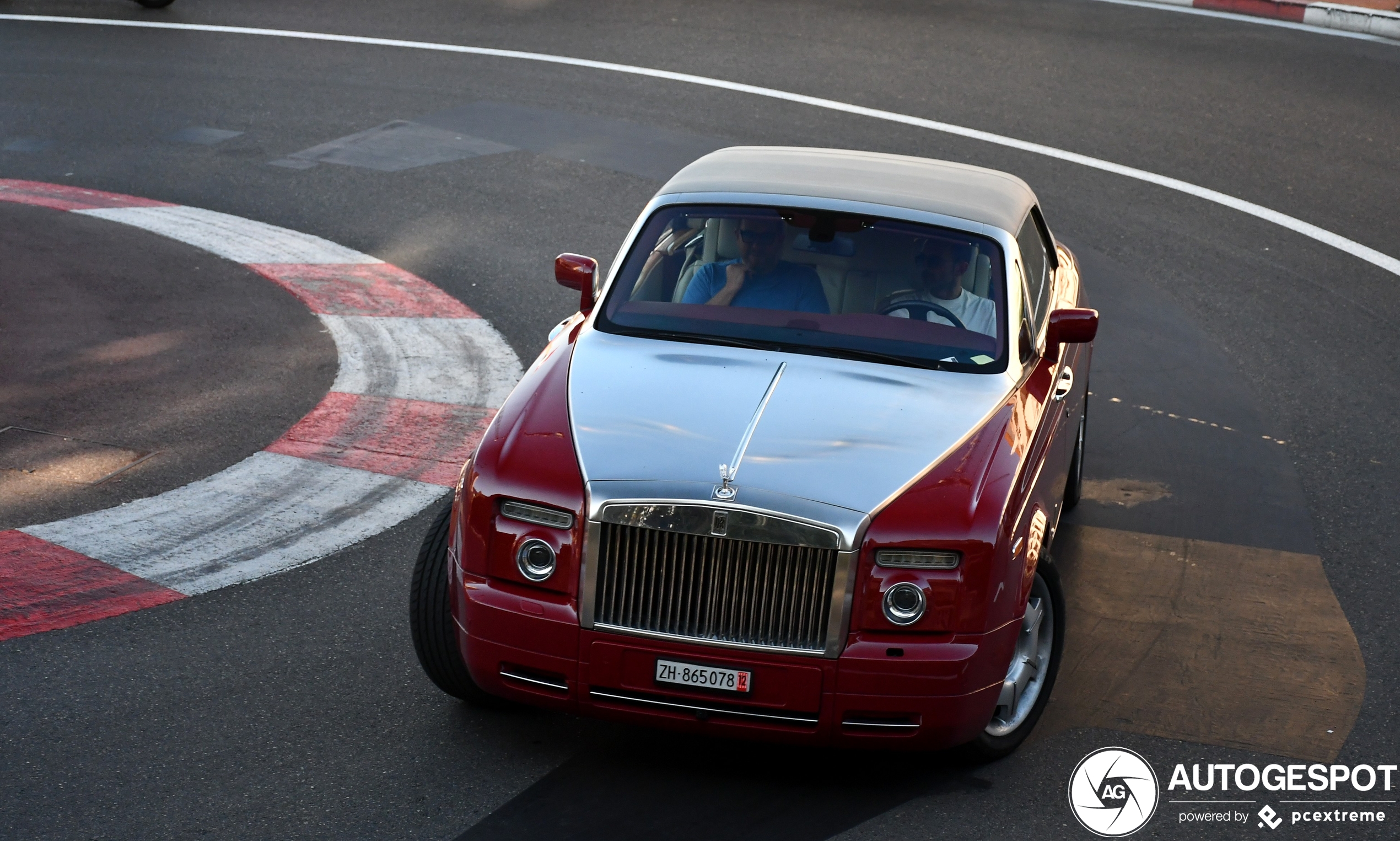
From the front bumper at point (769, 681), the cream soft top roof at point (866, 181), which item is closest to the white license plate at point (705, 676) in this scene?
the front bumper at point (769, 681)

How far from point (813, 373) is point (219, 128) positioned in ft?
34.7

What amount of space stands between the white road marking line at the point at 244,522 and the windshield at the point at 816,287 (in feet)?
5.95

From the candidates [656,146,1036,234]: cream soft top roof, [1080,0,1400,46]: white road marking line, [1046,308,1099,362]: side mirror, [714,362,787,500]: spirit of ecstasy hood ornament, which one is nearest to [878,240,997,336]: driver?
[656,146,1036,234]: cream soft top roof

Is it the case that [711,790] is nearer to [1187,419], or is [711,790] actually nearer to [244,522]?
[244,522]

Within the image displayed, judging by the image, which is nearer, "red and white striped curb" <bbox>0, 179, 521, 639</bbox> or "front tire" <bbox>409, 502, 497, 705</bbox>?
"front tire" <bbox>409, 502, 497, 705</bbox>

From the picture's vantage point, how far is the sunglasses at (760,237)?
6.00 meters

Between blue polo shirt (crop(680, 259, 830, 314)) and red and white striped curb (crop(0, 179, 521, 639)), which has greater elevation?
blue polo shirt (crop(680, 259, 830, 314))

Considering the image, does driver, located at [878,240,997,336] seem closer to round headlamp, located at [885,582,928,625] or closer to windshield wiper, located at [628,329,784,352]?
windshield wiper, located at [628,329,784,352]

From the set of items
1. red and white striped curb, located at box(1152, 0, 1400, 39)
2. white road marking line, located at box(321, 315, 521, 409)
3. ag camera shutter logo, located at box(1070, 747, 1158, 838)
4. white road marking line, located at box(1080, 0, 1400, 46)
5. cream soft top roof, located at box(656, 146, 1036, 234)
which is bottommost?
white road marking line, located at box(321, 315, 521, 409)

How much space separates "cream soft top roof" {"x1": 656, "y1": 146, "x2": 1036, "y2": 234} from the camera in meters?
6.11

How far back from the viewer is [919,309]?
226 inches

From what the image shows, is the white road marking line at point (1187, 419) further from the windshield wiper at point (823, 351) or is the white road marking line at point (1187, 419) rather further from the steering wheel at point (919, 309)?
the windshield wiper at point (823, 351)

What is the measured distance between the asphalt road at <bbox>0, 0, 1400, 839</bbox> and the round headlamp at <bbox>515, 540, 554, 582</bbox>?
0.73 metres

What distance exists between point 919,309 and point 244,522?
10.7ft
